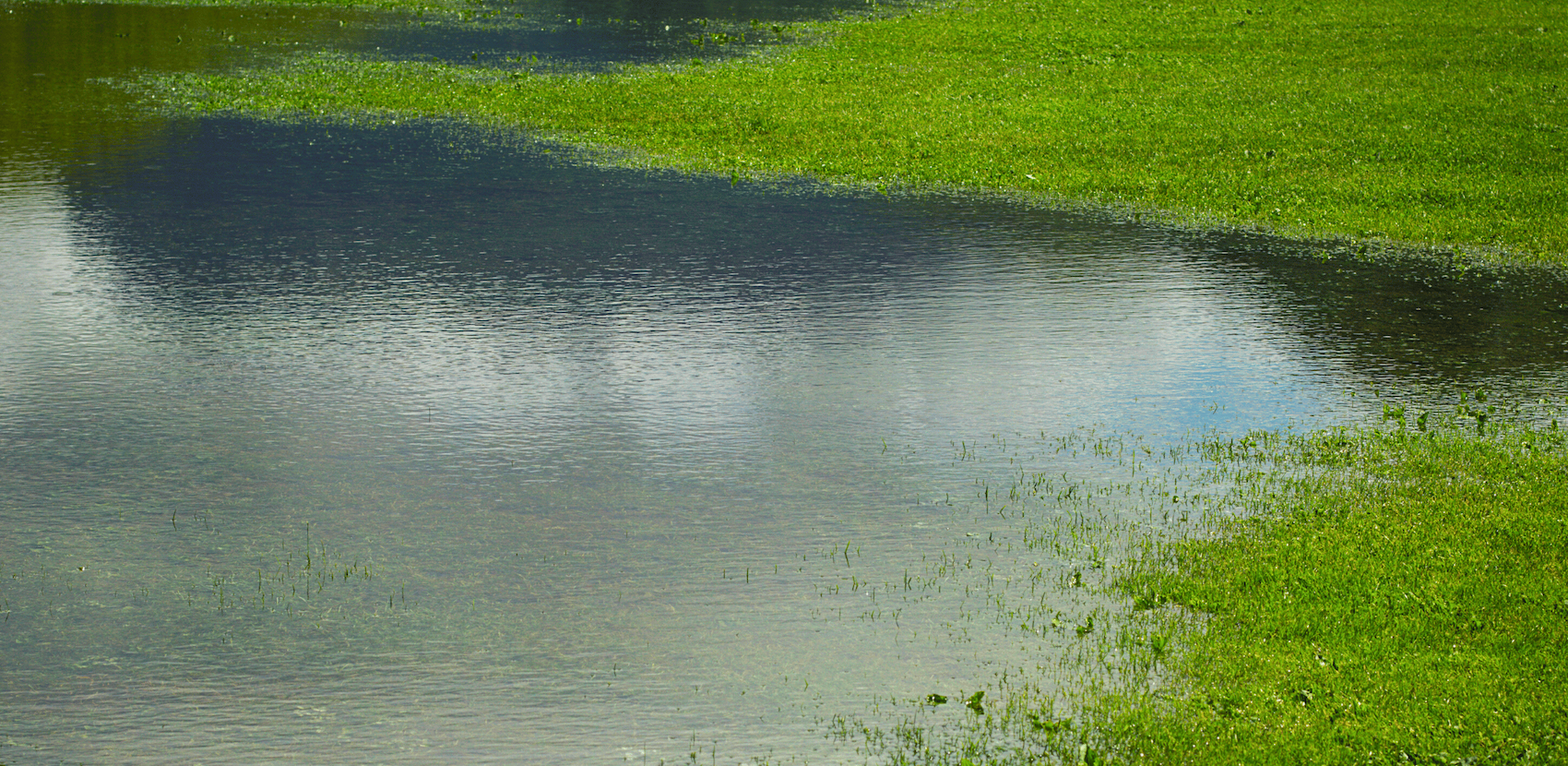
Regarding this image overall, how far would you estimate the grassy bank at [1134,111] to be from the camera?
28.2 meters

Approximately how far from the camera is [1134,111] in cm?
3684

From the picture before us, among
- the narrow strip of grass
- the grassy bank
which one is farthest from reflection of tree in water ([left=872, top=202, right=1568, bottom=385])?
the narrow strip of grass

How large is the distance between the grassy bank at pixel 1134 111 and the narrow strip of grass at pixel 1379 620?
11864mm

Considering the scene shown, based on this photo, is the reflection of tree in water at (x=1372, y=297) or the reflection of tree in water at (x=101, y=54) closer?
the reflection of tree in water at (x=1372, y=297)

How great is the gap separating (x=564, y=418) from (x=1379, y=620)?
8610 millimetres

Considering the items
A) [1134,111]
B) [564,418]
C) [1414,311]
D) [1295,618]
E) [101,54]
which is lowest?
[1295,618]

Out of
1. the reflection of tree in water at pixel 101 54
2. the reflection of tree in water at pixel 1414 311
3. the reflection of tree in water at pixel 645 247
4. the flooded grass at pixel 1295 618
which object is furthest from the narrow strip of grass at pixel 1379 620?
the reflection of tree in water at pixel 101 54

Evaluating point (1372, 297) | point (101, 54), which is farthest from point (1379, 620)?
point (101, 54)

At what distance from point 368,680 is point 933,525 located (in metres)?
5.34

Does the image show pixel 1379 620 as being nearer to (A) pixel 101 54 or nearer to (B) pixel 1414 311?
(B) pixel 1414 311

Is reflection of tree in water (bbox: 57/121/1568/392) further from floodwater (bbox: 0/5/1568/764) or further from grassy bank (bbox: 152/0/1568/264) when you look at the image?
grassy bank (bbox: 152/0/1568/264)

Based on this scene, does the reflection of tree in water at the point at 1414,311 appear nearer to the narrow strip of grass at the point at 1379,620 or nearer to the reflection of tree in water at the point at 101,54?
→ the narrow strip of grass at the point at 1379,620

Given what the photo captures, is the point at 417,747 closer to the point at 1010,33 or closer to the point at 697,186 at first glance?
the point at 697,186

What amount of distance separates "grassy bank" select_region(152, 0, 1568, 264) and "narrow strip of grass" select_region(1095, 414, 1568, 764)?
1186 centimetres
